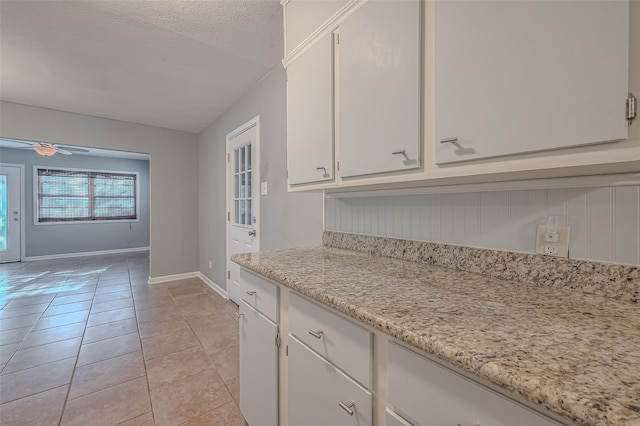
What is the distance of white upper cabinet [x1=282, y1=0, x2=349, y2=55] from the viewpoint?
131 centimetres

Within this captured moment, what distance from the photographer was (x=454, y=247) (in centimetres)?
115

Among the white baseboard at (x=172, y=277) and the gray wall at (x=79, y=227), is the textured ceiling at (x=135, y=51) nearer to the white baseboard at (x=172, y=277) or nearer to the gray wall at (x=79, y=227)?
the white baseboard at (x=172, y=277)

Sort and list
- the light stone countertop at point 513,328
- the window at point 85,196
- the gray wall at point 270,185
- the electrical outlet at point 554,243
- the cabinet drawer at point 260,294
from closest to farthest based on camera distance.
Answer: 1. the light stone countertop at point 513,328
2. the electrical outlet at point 554,243
3. the cabinet drawer at point 260,294
4. the gray wall at point 270,185
5. the window at point 85,196

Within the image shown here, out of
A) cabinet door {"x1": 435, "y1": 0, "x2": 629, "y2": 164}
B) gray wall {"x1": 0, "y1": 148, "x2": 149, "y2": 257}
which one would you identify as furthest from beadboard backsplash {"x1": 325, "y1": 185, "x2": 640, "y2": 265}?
gray wall {"x1": 0, "y1": 148, "x2": 149, "y2": 257}

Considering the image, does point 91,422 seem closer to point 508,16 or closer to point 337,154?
point 337,154

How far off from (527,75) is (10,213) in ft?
27.7

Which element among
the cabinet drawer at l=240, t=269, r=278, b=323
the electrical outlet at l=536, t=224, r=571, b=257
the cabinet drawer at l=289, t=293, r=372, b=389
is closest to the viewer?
the cabinet drawer at l=289, t=293, r=372, b=389

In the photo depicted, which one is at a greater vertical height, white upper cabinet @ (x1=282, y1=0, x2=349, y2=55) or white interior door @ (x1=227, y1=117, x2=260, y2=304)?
white upper cabinet @ (x1=282, y1=0, x2=349, y2=55)

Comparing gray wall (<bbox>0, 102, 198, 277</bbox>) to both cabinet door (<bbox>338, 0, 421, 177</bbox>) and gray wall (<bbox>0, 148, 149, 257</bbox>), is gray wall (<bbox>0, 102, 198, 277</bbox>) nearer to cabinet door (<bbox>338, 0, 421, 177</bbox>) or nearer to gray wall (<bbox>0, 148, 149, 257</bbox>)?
gray wall (<bbox>0, 148, 149, 257</bbox>)

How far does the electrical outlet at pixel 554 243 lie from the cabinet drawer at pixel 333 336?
68cm

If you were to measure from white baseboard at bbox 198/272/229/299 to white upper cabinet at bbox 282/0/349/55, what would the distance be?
3034mm

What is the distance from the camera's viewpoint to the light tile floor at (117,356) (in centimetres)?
161

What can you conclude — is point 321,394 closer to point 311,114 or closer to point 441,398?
point 441,398

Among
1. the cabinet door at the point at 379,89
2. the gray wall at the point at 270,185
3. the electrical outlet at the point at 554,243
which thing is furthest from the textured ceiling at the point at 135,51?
the electrical outlet at the point at 554,243
